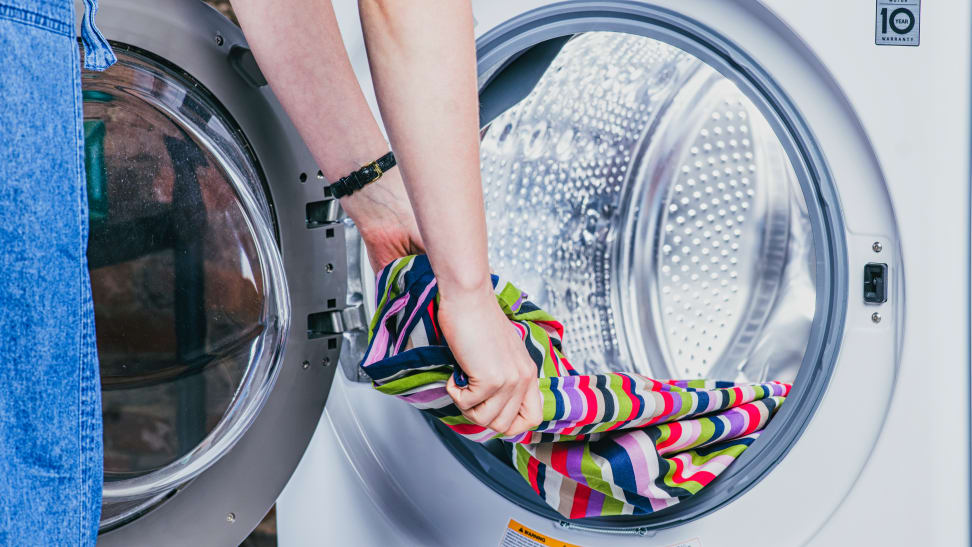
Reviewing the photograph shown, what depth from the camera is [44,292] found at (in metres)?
0.42

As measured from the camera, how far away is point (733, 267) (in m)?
Result: 1.03

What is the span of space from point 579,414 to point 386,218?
240 millimetres

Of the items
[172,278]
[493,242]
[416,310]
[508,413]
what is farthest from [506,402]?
[493,242]

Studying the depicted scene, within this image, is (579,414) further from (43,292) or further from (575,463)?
(43,292)

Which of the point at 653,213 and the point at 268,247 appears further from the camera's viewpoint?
the point at 653,213

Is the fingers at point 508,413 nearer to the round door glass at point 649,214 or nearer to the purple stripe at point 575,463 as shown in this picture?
the purple stripe at point 575,463

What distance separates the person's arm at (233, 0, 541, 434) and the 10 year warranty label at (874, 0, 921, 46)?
1.05 feet

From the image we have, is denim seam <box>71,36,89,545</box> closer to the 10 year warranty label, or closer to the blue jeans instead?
the blue jeans

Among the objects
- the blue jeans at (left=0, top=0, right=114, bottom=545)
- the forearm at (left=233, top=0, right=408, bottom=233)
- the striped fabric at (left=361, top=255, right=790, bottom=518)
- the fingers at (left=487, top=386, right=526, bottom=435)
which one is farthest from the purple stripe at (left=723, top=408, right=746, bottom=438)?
the blue jeans at (left=0, top=0, right=114, bottom=545)

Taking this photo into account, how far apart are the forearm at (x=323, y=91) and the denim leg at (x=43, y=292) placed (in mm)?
274

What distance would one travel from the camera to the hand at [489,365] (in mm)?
558

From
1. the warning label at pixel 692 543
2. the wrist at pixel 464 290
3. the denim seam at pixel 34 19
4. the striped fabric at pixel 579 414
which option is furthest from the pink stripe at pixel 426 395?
the denim seam at pixel 34 19

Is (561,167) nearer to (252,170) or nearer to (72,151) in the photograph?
(252,170)

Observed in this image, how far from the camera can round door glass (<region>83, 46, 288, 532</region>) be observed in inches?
27.6
